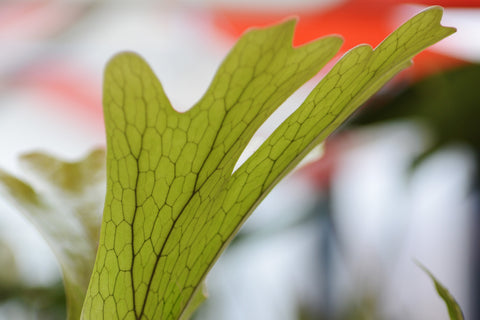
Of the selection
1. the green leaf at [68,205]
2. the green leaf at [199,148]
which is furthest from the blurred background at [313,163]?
the green leaf at [199,148]

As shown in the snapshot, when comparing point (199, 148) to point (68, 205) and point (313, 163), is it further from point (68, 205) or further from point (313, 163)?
point (313, 163)

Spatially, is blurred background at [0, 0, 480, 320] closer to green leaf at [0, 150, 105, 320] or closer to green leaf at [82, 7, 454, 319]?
green leaf at [0, 150, 105, 320]

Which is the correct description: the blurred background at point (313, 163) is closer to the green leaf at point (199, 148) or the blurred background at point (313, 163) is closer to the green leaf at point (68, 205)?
the green leaf at point (68, 205)

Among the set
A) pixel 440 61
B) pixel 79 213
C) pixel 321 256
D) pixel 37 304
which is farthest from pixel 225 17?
pixel 79 213

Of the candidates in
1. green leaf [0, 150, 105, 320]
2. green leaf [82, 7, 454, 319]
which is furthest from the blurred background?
green leaf [82, 7, 454, 319]

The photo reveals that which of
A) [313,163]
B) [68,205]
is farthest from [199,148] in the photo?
[313,163]

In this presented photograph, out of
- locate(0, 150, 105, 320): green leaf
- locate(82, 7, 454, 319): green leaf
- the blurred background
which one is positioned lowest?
locate(82, 7, 454, 319): green leaf

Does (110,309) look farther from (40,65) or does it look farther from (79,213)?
(40,65)
